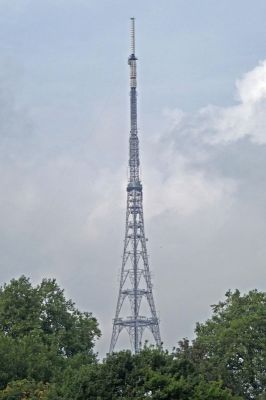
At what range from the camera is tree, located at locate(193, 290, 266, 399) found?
213 ft

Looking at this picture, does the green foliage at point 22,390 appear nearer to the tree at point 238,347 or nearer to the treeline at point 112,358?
the treeline at point 112,358

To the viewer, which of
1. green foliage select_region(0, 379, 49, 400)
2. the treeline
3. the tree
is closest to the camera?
the treeline

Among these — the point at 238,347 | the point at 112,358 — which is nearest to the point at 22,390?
the point at 112,358

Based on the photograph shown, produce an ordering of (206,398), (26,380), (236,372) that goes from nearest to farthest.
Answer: (206,398) → (26,380) → (236,372)

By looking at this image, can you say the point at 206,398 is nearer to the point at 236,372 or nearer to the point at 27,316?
the point at 236,372

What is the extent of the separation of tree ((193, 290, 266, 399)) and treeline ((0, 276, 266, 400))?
2.5 inches

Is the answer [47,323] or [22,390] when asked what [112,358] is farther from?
[47,323]

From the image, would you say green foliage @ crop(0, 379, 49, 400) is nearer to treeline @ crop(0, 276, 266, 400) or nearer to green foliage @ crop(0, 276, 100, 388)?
treeline @ crop(0, 276, 266, 400)

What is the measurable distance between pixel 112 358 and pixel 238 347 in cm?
1875

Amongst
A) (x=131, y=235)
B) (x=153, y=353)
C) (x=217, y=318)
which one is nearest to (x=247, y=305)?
(x=217, y=318)

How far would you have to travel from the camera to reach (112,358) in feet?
162

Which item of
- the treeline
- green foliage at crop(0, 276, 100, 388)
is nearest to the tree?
the treeline

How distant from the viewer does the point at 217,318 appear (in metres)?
71.6

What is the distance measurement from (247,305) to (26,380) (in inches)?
764
